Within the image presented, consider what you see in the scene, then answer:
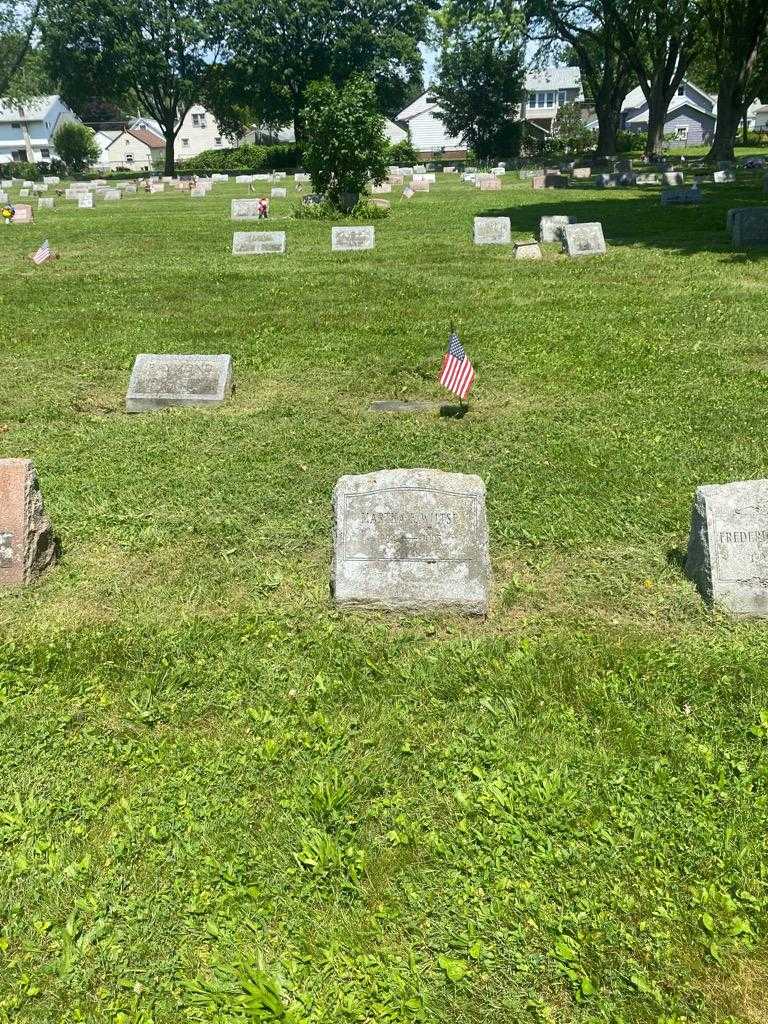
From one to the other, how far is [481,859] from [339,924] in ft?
2.39

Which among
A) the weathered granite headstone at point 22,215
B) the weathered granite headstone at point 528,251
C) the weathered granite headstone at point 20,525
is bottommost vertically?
the weathered granite headstone at point 20,525

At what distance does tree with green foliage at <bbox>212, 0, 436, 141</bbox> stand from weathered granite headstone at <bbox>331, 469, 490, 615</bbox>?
196ft

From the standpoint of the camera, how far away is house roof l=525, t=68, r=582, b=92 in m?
87.9

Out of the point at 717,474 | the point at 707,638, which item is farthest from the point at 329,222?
the point at 707,638

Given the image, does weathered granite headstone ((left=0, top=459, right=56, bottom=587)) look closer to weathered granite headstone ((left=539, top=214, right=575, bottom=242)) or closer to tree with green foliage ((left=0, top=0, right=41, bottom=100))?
weathered granite headstone ((left=539, top=214, right=575, bottom=242))

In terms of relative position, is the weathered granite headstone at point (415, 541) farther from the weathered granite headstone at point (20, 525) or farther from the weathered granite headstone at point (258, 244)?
the weathered granite headstone at point (258, 244)

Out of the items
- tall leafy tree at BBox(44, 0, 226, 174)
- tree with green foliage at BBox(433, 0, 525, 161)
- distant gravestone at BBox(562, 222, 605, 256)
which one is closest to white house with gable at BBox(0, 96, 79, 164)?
tall leafy tree at BBox(44, 0, 226, 174)

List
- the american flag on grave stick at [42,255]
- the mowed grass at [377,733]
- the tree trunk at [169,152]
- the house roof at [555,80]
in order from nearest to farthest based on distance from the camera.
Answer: the mowed grass at [377,733] < the american flag on grave stick at [42,255] < the tree trunk at [169,152] < the house roof at [555,80]

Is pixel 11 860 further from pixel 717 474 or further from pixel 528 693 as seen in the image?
pixel 717 474

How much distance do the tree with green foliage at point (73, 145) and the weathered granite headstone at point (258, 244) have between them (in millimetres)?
65242

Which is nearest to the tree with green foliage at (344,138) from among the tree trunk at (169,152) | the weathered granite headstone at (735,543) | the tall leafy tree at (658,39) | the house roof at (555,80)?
the tall leafy tree at (658,39)

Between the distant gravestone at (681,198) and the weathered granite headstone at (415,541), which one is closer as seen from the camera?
the weathered granite headstone at (415,541)

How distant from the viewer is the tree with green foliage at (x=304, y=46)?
57.2 m

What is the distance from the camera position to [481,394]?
9.59m
